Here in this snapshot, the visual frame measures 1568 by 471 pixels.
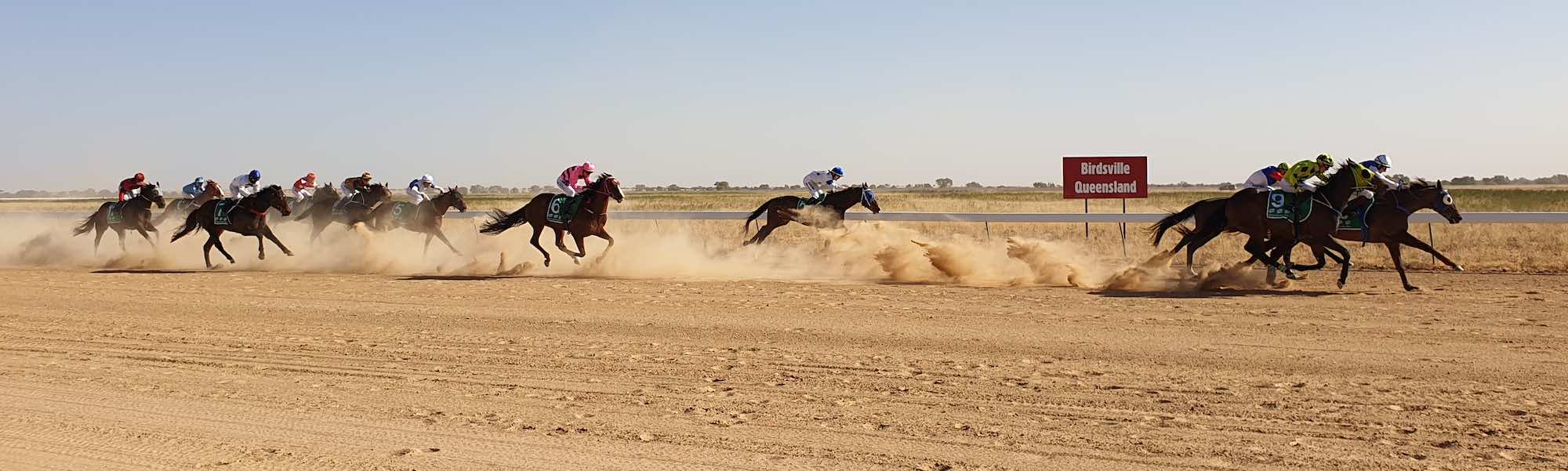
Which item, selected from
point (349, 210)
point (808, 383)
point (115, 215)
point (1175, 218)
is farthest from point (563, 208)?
→ point (808, 383)

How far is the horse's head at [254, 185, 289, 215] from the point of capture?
19.8 meters

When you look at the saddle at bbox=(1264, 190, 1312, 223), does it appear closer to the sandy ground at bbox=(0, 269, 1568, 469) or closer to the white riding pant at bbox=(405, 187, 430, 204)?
the sandy ground at bbox=(0, 269, 1568, 469)

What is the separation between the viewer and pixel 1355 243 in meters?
20.3

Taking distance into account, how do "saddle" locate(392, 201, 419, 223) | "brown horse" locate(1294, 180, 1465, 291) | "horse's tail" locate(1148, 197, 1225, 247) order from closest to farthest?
1. "brown horse" locate(1294, 180, 1465, 291)
2. "horse's tail" locate(1148, 197, 1225, 247)
3. "saddle" locate(392, 201, 419, 223)

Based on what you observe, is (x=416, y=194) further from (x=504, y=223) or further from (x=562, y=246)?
(x=562, y=246)

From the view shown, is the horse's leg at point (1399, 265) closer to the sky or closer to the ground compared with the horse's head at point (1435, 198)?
closer to the ground

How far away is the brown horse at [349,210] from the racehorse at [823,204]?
7154 mm

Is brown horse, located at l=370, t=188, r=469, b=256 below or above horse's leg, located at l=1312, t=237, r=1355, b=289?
Answer: above

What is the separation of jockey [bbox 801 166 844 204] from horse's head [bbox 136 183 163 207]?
12.2 meters

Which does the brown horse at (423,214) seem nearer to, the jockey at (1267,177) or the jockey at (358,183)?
the jockey at (358,183)

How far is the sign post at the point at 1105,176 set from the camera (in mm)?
22562

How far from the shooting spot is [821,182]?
772 inches

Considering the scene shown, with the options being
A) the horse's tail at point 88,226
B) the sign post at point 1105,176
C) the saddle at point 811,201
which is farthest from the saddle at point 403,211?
the sign post at point 1105,176

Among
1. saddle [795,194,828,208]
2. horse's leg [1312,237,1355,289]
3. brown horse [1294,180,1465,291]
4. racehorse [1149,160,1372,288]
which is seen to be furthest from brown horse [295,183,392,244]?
brown horse [1294,180,1465,291]
